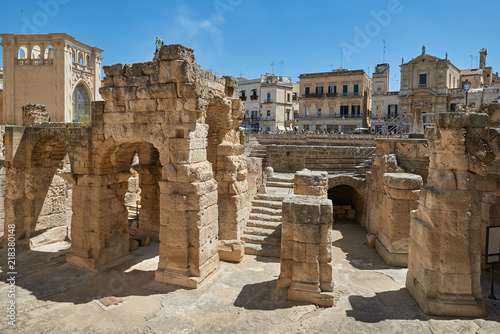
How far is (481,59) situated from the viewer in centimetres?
3988

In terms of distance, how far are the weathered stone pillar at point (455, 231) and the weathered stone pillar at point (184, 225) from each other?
14.5 feet

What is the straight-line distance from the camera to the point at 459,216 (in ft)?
19.7

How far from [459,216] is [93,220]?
7904 mm

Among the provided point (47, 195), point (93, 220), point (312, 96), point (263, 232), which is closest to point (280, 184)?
point (263, 232)

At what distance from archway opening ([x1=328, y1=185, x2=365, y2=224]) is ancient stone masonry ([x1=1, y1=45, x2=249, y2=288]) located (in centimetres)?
631

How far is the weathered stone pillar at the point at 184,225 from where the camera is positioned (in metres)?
7.55

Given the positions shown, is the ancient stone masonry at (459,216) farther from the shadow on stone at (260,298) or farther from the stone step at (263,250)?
the stone step at (263,250)

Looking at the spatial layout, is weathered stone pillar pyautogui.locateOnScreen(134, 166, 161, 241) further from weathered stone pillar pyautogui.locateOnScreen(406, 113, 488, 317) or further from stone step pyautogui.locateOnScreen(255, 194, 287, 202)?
weathered stone pillar pyautogui.locateOnScreen(406, 113, 488, 317)

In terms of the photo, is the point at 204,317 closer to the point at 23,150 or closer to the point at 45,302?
the point at 45,302

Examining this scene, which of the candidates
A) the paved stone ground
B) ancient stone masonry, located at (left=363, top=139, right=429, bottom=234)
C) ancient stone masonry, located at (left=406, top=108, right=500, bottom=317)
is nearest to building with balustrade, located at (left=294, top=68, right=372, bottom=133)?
ancient stone masonry, located at (left=363, top=139, right=429, bottom=234)

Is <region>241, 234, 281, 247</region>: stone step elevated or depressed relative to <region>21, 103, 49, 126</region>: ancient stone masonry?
depressed

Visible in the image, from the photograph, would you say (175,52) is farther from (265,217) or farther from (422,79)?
(422,79)

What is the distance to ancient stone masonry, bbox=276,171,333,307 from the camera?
21.5 ft

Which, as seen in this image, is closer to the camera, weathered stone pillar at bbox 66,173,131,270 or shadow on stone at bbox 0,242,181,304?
shadow on stone at bbox 0,242,181,304
